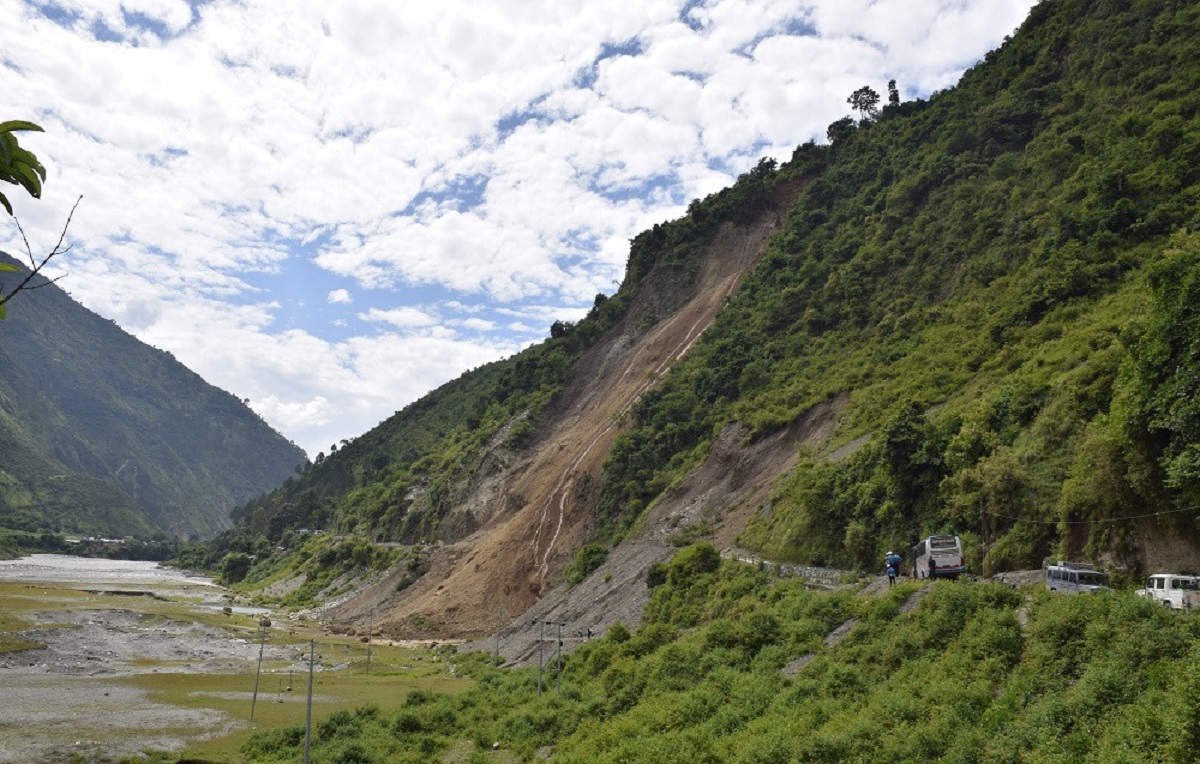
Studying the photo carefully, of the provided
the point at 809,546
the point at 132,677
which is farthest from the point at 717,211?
the point at 132,677

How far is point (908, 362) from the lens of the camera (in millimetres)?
47000

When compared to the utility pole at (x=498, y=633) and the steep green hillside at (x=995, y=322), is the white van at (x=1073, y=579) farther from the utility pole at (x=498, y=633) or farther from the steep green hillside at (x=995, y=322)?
the utility pole at (x=498, y=633)

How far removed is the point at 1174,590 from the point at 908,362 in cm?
3010

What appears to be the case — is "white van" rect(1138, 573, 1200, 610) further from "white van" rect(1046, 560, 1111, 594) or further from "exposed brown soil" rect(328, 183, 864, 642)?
"exposed brown soil" rect(328, 183, 864, 642)

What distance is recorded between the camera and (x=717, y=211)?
95875 mm

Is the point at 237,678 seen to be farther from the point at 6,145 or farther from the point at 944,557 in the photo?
the point at 6,145

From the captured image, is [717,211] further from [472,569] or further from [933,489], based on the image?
[933,489]

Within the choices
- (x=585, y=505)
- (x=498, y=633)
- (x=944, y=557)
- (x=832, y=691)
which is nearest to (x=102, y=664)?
(x=498, y=633)

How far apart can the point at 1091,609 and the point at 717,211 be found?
8367 cm

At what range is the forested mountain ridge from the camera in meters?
25.0

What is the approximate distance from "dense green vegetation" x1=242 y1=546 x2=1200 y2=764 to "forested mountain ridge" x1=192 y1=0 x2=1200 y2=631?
569cm

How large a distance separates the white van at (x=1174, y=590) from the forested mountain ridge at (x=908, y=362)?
221cm

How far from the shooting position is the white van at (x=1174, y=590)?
17.2 metres

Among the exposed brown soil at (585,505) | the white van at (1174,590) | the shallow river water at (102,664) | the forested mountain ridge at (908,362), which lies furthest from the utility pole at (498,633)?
the white van at (1174,590)
